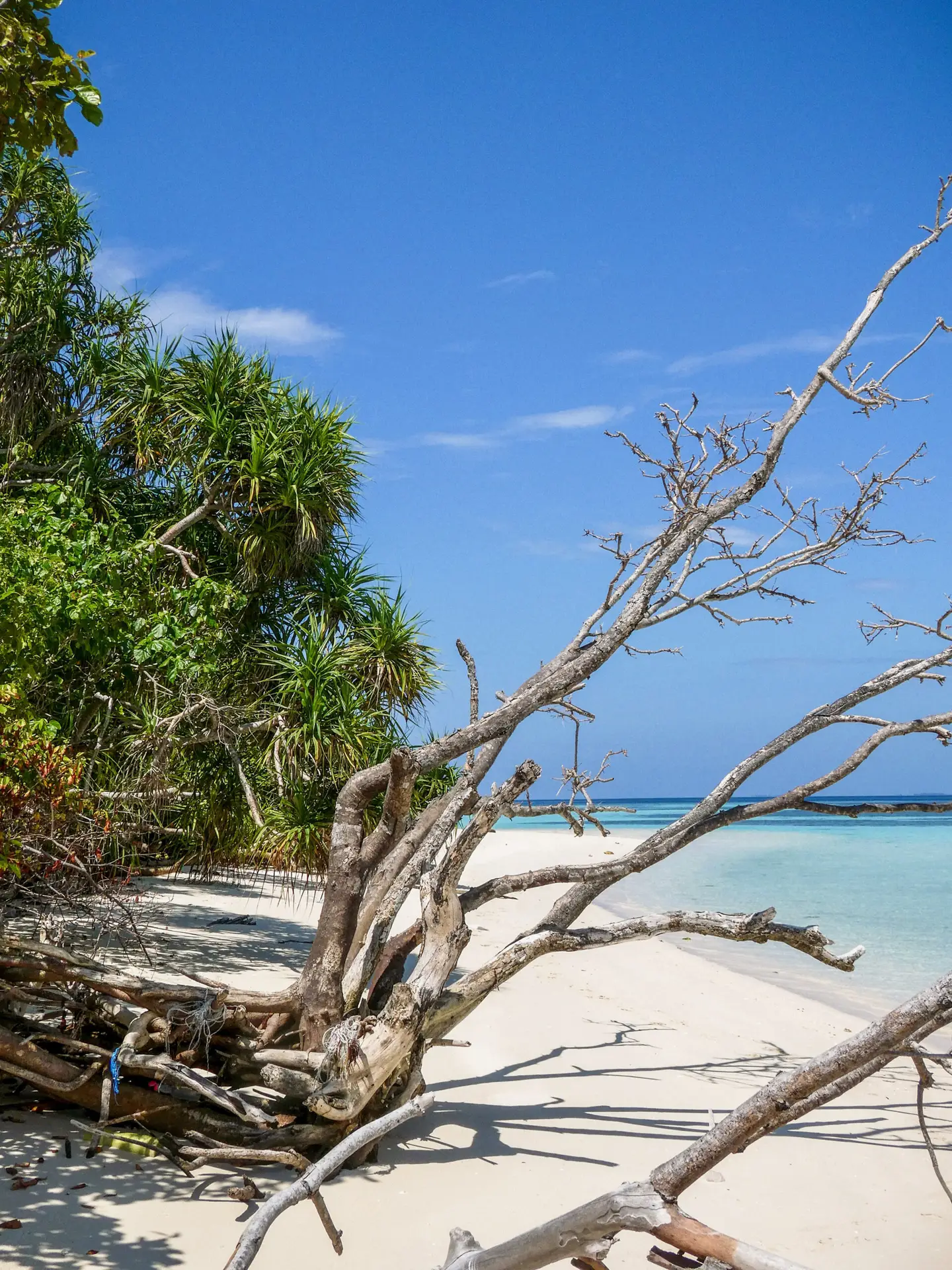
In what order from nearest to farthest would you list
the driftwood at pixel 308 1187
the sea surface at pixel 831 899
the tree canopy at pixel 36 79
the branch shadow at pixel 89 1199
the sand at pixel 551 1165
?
the driftwood at pixel 308 1187, the tree canopy at pixel 36 79, the branch shadow at pixel 89 1199, the sand at pixel 551 1165, the sea surface at pixel 831 899

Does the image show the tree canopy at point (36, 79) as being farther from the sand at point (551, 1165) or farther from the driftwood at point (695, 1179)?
the sand at point (551, 1165)

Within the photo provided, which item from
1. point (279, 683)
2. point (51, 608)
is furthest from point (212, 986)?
point (279, 683)

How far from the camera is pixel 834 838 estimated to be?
4594 centimetres

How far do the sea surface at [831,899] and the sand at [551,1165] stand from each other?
5.64 feet

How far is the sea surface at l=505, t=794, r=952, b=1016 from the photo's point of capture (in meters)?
11.5

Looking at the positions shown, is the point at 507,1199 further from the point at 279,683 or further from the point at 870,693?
the point at 279,683

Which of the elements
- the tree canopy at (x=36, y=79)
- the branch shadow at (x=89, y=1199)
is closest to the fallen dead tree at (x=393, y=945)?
the branch shadow at (x=89, y=1199)

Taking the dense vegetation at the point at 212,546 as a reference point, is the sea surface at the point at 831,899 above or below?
below

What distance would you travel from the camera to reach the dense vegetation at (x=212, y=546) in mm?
8453

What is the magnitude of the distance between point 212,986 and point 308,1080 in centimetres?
80

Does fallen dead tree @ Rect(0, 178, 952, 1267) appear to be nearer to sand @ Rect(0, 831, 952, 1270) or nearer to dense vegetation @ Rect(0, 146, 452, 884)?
sand @ Rect(0, 831, 952, 1270)

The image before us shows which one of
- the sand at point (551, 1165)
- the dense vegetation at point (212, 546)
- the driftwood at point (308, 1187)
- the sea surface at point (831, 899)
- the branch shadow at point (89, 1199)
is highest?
the dense vegetation at point (212, 546)

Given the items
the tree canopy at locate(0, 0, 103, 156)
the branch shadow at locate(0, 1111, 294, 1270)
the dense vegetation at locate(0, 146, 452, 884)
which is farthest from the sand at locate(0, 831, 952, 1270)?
the tree canopy at locate(0, 0, 103, 156)

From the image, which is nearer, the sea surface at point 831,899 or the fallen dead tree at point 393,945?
the fallen dead tree at point 393,945
